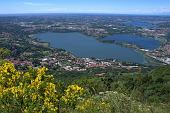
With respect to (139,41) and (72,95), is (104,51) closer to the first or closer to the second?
(139,41)

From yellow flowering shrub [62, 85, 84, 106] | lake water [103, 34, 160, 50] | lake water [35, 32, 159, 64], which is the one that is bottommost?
lake water [103, 34, 160, 50]

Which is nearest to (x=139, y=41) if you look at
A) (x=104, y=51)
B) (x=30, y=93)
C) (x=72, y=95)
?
(x=104, y=51)

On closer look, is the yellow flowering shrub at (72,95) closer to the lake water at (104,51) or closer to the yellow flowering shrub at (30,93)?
the yellow flowering shrub at (30,93)

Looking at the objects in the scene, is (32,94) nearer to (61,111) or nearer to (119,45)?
(61,111)

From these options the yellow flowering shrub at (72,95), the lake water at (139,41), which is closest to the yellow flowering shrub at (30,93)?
the yellow flowering shrub at (72,95)

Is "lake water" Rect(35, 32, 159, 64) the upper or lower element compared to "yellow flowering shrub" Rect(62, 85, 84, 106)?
lower

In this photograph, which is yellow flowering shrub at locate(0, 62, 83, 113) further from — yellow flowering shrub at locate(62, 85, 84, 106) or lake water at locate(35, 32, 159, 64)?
lake water at locate(35, 32, 159, 64)

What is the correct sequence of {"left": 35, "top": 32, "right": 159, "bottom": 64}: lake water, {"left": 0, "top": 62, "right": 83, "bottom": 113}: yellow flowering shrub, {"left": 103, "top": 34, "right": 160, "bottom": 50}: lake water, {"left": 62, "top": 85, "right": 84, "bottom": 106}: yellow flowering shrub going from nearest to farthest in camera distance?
{"left": 0, "top": 62, "right": 83, "bottom": 113}: yellow flowering shrub → {"left": 62, "top": 85, "right": 84, "bottom": 106}: yellow flowering shrub → {"left": 35, "top": 32, "right": 159, "bottom": 64}: lake water → {"left": 103, "top": 34, "right": 160, "bottom": 50}: lake water

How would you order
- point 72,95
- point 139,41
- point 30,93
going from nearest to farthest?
point 30,93, point 72,95, point 139,41

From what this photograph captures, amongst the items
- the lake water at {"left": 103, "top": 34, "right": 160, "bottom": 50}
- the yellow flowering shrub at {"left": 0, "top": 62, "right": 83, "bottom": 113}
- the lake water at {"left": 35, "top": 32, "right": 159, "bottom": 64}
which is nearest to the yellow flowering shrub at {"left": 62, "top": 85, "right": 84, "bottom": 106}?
the yellow flowering shrub at {"left": 0, "top": 62, "right": 83, "bottom": 113}
